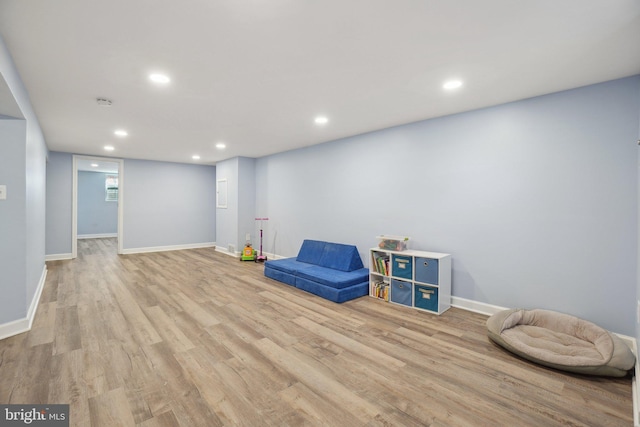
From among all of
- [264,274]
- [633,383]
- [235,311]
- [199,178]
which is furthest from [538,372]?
[199,178]

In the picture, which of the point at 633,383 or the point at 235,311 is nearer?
the point at 633,383

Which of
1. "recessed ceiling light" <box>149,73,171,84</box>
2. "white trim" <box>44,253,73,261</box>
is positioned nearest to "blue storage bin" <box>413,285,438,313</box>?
"recessed ceiling light" <box>149,73,171,84</box>

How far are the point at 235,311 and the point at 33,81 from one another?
3167mm

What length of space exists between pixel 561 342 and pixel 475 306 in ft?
3.19

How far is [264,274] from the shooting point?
5.43 metres

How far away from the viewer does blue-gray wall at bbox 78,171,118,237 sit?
10.6 m

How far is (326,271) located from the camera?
4.60 m

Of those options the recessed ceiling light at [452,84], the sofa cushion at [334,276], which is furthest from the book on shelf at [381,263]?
the recessed ceiling light at [452,84]

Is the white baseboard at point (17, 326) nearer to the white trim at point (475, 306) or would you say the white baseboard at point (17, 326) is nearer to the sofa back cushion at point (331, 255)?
the sofa back cushion at point (331, 255)

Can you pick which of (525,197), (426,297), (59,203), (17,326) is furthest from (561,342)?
(59,203)

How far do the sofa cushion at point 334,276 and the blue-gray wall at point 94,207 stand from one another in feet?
33.0

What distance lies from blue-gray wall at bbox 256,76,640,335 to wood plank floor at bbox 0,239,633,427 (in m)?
0.77

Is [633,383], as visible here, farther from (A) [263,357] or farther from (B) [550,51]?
(A) [263,357]

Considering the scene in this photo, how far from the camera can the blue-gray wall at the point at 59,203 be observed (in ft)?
22.0
